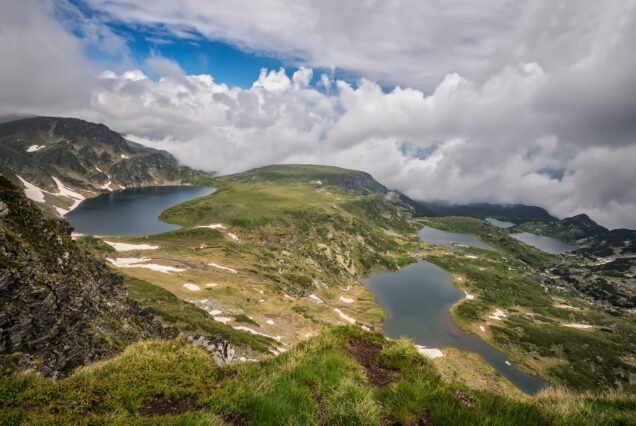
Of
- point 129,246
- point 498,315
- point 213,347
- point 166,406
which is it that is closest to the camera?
point 166,406

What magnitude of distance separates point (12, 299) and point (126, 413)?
684 inches

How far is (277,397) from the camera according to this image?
7.36 metres

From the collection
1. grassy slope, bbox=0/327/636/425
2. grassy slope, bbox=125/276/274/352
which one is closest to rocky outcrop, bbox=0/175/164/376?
grassy slope, bbox=0/327/636/425

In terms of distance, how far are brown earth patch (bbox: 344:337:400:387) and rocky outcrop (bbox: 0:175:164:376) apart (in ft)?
50.8

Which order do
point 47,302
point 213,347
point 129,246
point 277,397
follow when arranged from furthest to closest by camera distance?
point 129,246, point 47,302, point 213,347, point 277,397

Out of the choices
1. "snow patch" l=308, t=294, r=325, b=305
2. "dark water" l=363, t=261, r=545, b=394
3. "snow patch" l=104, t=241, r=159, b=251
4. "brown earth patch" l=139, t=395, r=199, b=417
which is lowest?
"dark water" l=363, t=261, r=545, b=394

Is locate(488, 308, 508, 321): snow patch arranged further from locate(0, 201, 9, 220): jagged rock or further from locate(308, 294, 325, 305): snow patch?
locate(0, 201, 9, 220): jagged rock

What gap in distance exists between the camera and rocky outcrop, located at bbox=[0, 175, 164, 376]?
57.9 feet

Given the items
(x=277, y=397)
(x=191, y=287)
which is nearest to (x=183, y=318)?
(x=191, y=287)

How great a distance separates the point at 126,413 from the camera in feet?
23.9

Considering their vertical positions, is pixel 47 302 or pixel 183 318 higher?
pixel 47 302

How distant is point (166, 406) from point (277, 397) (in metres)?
3.17

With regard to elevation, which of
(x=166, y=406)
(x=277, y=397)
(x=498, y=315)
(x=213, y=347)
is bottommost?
(x=498, y=315)

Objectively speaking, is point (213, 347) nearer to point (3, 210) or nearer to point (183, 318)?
point (3, 210)
